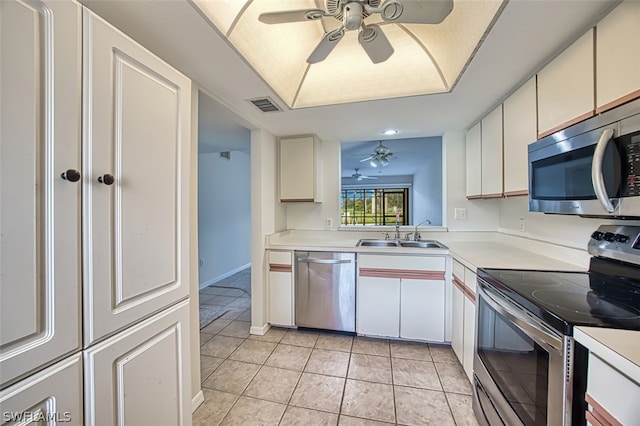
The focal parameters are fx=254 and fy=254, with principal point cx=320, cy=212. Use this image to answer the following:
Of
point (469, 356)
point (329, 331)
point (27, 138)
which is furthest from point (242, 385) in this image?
point (27, 138)

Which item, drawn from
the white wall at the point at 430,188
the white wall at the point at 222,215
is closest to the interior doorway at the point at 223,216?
the white wall at the point at 222,215

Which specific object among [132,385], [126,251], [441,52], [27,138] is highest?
[441,52]

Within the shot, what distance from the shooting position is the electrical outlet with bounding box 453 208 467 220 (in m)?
2.83

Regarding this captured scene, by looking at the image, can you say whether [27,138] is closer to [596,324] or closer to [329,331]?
[596,324]

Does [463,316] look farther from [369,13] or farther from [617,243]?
[369,13]

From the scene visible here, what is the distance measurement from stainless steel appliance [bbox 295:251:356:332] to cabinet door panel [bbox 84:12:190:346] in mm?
1558

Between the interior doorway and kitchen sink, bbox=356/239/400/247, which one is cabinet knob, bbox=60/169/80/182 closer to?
the interior doorway

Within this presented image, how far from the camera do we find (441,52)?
1.71m

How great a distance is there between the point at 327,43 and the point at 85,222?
4.34 ft

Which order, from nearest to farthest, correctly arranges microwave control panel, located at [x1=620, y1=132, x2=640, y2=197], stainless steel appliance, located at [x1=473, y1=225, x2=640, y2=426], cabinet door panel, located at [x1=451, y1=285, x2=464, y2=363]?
stainless steel appliance, located at [x1=473, y1=225, x2=640, y2=426]
microwave control panel, located at [x1=620, y1=132, x2=640, y2=197]
cabinet door panel, located at [x1=451, y1=285, x2=464, y2=363]

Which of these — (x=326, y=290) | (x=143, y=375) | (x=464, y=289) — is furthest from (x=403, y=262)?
(x=143, y=375)

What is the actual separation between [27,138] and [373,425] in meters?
2.00

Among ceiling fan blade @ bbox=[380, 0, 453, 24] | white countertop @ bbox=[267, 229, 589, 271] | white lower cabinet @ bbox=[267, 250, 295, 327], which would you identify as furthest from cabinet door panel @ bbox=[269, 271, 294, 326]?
ceiling fan blade @ bbox=[380, 0, 453, 24]

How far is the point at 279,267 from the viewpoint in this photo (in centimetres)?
270
